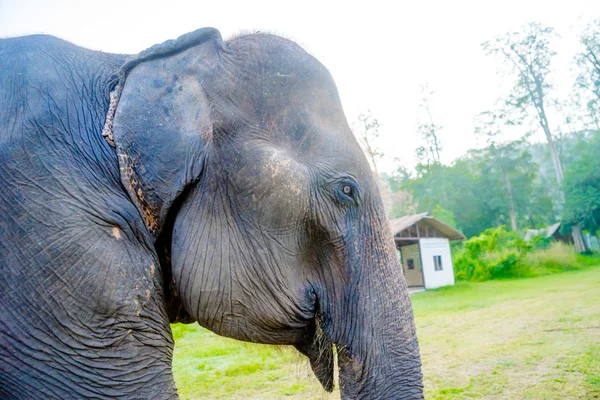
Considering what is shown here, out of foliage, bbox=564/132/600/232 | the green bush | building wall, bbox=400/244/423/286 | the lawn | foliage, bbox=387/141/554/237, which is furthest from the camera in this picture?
foliage, bbox=387/141/554/237

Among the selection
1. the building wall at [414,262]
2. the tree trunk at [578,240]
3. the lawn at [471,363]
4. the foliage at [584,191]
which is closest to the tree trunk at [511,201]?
the tree trunk at [578,240]

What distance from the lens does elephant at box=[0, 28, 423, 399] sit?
1475 millimetres

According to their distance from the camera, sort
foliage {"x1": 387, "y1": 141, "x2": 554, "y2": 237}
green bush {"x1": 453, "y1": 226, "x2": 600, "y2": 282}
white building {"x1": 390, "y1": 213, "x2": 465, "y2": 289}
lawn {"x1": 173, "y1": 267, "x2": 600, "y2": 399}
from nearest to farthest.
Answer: lawn {"x1": 173, "y1": 267, "x2": 600, "y2": 399} → white building {"x1": 390, "y1": 213, "x2": 465, "y2": 289} → green bush {"x1": 453, "y1": 226, "x2": 600, "y2": 282} → foliage {"x1": 387, "y1": 141, "x2": 554, "y2": 237}

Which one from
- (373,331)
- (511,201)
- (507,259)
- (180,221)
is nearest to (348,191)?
(373,331)

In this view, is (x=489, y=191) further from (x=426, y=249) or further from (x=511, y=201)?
(x=426, y=249)

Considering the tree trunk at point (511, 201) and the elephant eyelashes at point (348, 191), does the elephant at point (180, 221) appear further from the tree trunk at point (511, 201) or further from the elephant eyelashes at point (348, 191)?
the tree trunk at point (511, 201)

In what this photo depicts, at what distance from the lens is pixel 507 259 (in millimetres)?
25797

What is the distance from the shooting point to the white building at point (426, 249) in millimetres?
23953

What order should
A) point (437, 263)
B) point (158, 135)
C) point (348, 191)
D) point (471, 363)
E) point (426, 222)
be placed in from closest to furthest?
point (158, 135) < point (348, 191) < point (471, 363) < point (437, 263) < point (426, 222)

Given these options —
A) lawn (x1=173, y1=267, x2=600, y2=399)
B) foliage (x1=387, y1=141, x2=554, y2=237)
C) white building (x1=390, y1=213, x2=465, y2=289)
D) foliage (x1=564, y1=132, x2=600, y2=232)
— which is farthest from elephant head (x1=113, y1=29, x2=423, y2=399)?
foliage (x1=387, y1=141, x2=554, y2=237)

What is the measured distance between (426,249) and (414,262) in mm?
1453

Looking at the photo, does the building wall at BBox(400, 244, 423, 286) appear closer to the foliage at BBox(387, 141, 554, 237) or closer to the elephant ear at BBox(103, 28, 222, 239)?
the foliage at BBox(387, 141, 554, 237)

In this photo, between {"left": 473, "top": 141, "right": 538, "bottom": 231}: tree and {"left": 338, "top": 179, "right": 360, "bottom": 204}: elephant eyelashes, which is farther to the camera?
{"left": 473, "top": 141, "right": 538, "bottom": 231}: tree

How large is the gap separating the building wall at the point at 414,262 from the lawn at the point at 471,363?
52.6ft
